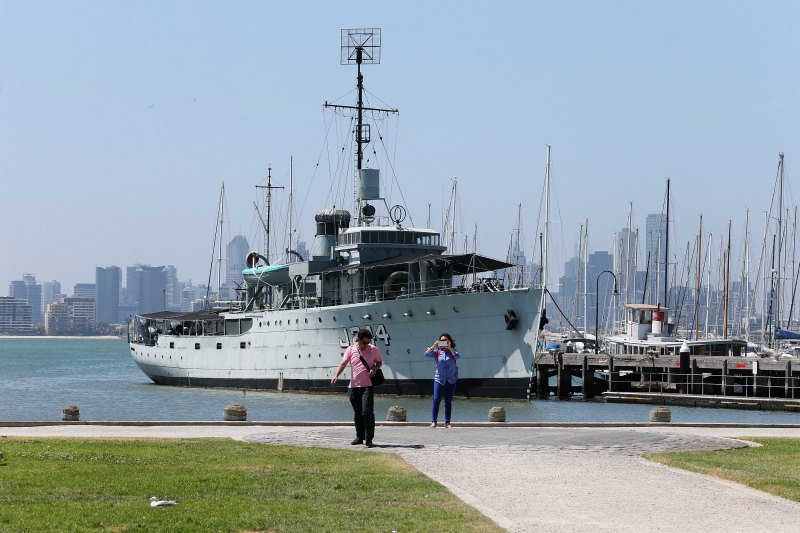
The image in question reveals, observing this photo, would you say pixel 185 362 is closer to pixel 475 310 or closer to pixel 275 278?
pixel 275 278

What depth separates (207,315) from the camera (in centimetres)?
6688

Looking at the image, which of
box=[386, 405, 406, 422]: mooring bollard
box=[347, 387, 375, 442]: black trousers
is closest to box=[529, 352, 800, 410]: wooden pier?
box=[386, 405, 406, 422]: mooring bollard

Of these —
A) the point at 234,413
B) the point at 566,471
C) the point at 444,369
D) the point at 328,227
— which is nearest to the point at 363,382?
the point at 444,369

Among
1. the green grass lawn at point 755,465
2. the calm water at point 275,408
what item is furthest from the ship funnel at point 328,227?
the green grass lawn at point 755,465

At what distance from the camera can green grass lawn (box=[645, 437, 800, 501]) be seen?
1323 cm

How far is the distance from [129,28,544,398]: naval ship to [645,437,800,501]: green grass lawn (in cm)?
2920

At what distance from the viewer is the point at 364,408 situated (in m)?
17.3

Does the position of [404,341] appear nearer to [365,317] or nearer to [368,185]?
[365,317]

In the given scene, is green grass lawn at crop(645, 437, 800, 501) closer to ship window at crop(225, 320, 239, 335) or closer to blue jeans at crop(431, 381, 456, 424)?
blue jeans at crop(431, 381, 456, 424)

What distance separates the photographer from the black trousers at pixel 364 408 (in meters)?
17.3

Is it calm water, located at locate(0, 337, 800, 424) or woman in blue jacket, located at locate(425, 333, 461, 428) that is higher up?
Answer: woman in blue jacket, located at locate(425, 333, 461, 428)

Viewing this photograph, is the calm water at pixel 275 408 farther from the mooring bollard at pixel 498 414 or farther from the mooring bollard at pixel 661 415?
the mooring bollard at pixel 661 415

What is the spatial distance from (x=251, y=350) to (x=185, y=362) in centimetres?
875

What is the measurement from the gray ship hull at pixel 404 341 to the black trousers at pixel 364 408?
29766 mm
